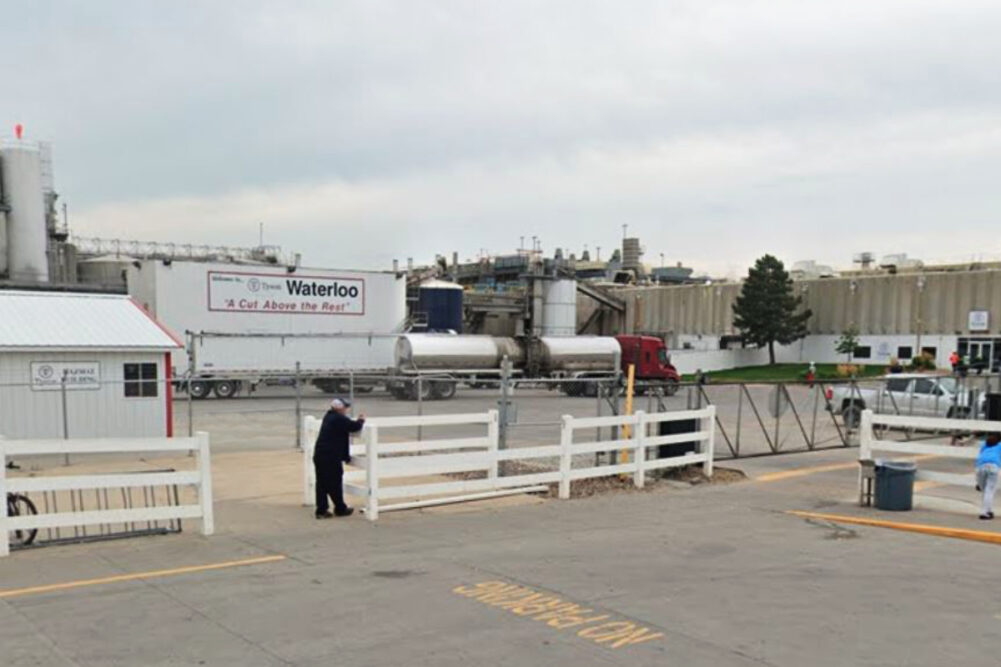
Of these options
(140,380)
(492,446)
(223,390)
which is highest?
(140,380)

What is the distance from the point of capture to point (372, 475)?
1080cm

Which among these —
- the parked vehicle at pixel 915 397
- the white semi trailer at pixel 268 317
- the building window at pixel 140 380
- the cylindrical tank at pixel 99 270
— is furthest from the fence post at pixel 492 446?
the cylindrical tank at pixel 99 270

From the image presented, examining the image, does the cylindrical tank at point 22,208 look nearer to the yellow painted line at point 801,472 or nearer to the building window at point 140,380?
the building window at point 140,380

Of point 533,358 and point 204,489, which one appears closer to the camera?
point 204,489

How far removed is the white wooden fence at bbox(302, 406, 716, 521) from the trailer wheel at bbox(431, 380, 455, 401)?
76.3 feet

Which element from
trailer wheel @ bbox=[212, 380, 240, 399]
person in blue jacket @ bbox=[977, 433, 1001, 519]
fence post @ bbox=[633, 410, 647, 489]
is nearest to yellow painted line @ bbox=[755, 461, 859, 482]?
fence post @ bbox=[633, 410, 647, 489]

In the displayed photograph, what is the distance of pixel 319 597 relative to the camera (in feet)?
23.3

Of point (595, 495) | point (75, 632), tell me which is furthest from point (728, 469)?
point (75, 632)

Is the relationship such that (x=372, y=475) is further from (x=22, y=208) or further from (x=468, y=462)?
(x=22, y=208)

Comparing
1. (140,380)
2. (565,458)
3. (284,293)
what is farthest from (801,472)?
(284,293)

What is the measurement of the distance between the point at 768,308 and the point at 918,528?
53.6m

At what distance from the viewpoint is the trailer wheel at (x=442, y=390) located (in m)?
38.5

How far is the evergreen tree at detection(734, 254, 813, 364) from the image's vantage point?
6212cm

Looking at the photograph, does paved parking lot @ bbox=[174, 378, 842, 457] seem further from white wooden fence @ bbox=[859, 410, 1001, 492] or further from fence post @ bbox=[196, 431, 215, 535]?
fence post @ bbox=[196, 431, 215, 535]
